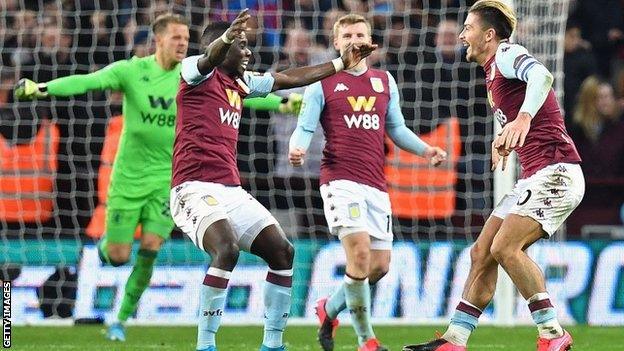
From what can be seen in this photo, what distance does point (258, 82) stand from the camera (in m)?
8.56

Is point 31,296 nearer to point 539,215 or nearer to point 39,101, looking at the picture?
point 39,101

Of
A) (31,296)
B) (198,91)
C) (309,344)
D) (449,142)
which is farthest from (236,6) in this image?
(198,91)

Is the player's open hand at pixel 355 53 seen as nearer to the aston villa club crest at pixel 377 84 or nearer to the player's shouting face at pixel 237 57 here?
the player's shouting face at pixel 237 57

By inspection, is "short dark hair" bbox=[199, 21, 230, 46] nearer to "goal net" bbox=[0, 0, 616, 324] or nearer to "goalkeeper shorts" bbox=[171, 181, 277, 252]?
"goalkeeper shorts" bbox=[171, 181, 277, 252]

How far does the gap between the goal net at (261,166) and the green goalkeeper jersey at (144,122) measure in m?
1.73

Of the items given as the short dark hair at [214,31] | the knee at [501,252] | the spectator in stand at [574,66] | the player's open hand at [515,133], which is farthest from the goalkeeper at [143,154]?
the spectator in stand at [574,66]

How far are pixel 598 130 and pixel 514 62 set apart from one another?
7018 millimetres

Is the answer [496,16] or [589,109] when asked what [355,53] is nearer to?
[496,16]

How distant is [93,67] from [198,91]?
18.7ft

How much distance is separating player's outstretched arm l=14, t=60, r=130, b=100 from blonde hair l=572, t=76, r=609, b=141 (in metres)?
5.65

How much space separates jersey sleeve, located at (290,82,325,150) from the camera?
955 cm

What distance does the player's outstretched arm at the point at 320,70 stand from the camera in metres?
8.38

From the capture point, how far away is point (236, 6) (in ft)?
49.9

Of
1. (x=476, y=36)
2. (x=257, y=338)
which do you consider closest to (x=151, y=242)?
(x=257, y=338)
